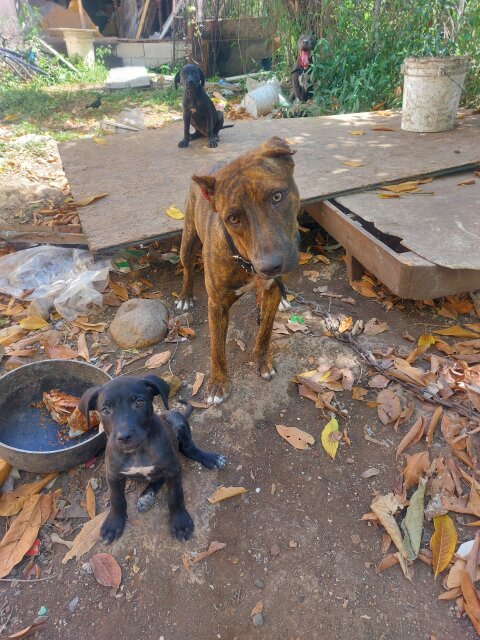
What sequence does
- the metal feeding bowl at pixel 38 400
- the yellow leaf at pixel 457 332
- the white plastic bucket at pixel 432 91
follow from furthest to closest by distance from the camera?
the white plastic bucket at pixel 432 91, the yellow leaf at pixel 457 332, the metal feeding bowl at pixel 38 400

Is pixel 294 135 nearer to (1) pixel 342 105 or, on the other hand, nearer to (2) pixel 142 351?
(1) pixel 342 105

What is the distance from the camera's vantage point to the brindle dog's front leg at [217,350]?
10.5 ft

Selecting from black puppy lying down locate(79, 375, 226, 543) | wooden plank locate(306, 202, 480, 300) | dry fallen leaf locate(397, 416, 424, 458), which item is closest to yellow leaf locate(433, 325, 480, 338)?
wooden plank locate(306, 202, 480, 300)

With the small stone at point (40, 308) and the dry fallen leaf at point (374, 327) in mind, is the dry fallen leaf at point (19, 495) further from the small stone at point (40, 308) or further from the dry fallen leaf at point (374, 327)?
the dry fallen leaf at point (374, 327)

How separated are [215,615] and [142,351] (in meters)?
2.27

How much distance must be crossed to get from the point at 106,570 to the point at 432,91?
6339 millimetres

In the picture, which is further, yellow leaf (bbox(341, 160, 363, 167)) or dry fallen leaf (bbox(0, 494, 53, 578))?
yellow leaf (bbox(341, 160, 363, 167))

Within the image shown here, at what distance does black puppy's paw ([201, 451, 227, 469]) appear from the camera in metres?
2.90

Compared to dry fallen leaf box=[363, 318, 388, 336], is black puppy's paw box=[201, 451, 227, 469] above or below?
below

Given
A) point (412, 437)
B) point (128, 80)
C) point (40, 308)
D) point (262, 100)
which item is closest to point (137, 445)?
point (412, 437)

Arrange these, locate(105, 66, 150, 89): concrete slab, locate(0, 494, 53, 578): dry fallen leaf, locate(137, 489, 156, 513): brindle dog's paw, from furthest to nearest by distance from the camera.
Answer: locate(105, 66, 150, 89): concrete slab
locate(137, 489, 156, 513): brindle dog's paw
locate(0, 494, 53, 578): dry fallen leaf

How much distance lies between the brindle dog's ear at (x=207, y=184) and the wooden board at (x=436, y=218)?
1.76m

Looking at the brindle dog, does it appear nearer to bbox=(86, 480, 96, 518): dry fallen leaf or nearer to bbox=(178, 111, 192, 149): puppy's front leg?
bbox=(86, 480, 96, 518): dry fallen leaf

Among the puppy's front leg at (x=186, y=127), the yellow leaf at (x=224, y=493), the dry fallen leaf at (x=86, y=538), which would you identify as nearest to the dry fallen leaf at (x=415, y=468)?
the yellow leaf at (x=224, y=493)
